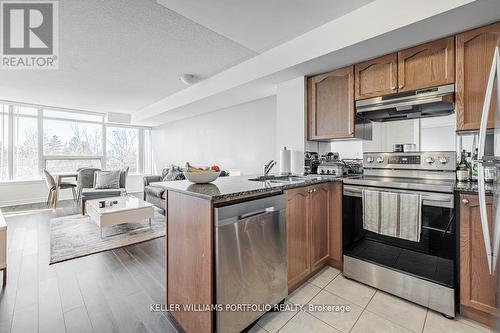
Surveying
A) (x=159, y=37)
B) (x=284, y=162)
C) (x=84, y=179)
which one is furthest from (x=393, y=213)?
(x=84, y=179)

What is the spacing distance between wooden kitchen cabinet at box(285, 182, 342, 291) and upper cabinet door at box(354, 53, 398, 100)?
1.02 m

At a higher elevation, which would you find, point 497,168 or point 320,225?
point 497,168

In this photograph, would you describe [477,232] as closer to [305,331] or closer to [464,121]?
[464,121]

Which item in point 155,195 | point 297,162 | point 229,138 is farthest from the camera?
point 229,138

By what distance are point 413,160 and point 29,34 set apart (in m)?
4.26

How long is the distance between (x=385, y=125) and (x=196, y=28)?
2.33 metres

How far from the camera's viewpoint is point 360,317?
1.61 m

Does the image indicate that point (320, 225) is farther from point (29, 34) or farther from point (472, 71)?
point (29, 34)

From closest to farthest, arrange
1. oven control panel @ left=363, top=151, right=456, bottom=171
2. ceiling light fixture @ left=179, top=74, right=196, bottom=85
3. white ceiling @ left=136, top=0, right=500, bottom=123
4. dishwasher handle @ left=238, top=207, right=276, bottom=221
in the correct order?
dishwasher handle @ left=238, top=207, right=276, bottom=221 < white ceiling @ left=136, top=0, right=500, bottom=123 < oven control panel @ left=363, top=151, right=456, bottom=171 < ceiling light fixture @ left=179, top=74, right=196, bottom=85

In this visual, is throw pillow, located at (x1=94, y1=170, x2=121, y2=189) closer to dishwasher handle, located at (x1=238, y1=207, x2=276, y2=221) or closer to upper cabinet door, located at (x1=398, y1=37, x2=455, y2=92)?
dishwasher handle, located at (x1=238, y1=207, x2=276, y2=221)

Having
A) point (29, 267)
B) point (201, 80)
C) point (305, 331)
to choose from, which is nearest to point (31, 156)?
point (29, 267)

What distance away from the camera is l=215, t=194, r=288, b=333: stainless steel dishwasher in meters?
1.24

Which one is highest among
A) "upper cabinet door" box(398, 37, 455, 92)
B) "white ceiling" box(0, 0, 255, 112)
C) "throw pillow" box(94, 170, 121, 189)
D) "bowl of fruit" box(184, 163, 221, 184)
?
"white ceiling" box(0, 0, 255, 112)

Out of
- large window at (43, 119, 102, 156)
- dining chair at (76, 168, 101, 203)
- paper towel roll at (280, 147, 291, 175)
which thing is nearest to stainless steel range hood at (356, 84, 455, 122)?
paper towel roll at (280, 147, 291, 175)
